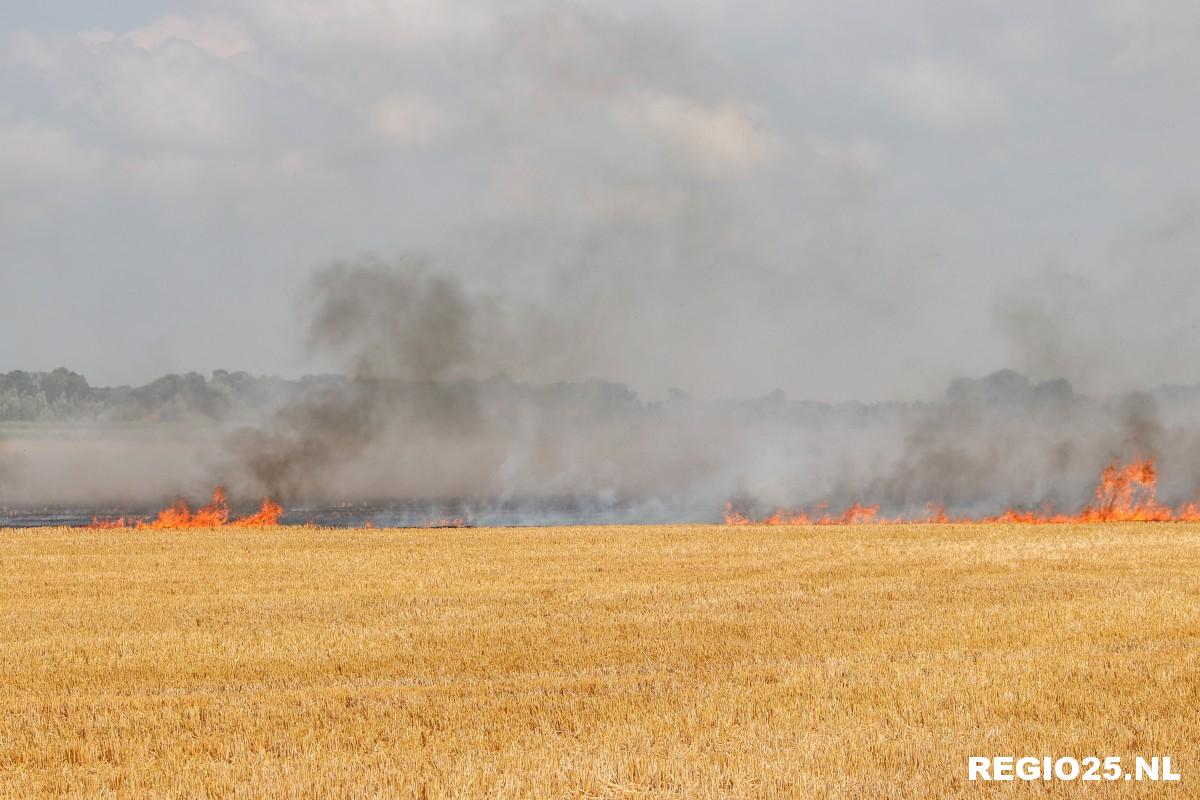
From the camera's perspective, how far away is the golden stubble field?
38.5 ft

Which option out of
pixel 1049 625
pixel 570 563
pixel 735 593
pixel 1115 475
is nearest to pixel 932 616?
pixel 1049 625

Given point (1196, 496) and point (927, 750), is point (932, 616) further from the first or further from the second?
point (1196, 496)

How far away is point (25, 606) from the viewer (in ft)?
85.7

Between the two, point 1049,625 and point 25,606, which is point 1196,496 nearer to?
point 1049,625

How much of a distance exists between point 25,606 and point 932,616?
1930 cm

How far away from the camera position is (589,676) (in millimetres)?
17141

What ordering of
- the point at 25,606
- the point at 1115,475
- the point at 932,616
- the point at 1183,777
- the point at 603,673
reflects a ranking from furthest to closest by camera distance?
the point at 1115,475, the point at 25,606, the point at 932,616, the point at 603,673, the point at 1183,777

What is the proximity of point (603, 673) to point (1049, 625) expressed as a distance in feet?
30.4

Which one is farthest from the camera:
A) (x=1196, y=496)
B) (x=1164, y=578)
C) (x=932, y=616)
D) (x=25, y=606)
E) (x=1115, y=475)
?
(x=1196, y=496)

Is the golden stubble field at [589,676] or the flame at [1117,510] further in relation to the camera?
the flame at [1117,510]

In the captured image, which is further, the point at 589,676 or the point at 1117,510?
the point at 1117,510

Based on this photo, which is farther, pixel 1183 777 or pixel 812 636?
pixel 812 636

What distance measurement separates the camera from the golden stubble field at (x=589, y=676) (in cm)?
1173

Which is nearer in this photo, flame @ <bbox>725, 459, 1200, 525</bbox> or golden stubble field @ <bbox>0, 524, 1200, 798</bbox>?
golden stubble field @ <bbox>0, 524, 1200, 798</bbox>
